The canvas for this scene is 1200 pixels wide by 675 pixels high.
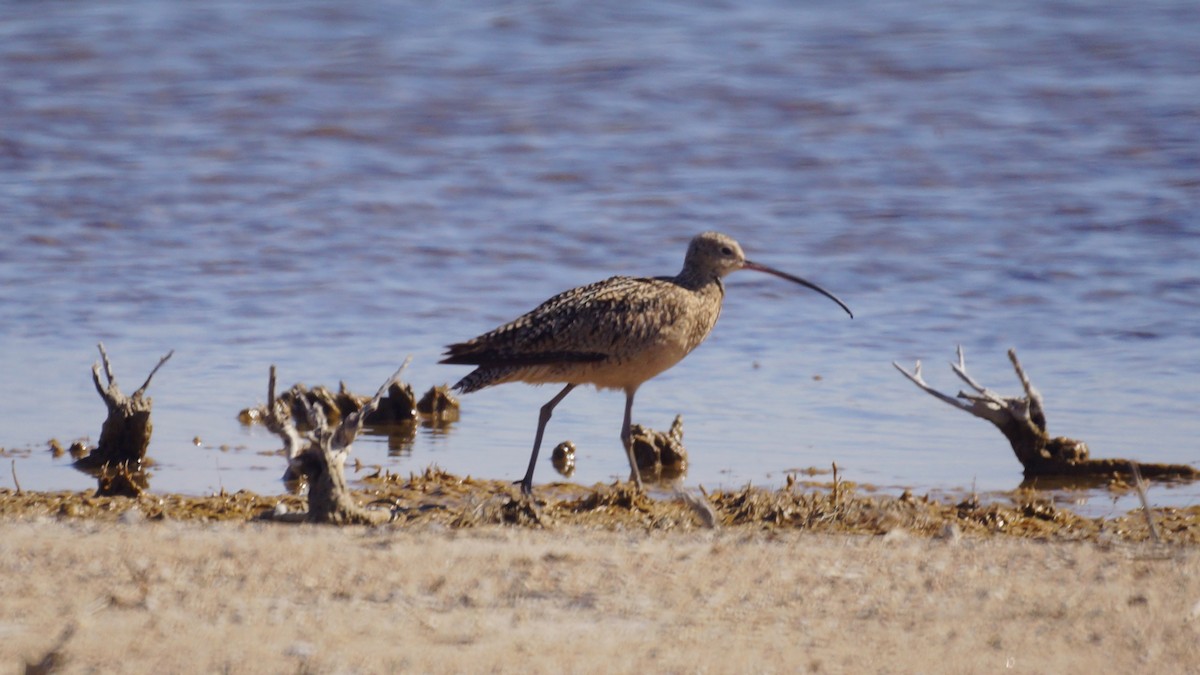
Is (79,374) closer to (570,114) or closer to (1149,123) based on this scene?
(570,114)

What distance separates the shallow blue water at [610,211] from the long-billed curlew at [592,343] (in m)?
0.44

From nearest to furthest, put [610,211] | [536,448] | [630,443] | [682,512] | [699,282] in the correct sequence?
1. [682,512]
2. [536,448]
3. [630,443]
4. [699,282]
5. [610,211]

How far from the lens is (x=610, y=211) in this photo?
13.7 metres

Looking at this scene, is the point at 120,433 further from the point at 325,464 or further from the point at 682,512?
the point at 682,512

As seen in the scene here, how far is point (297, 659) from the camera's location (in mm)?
4527

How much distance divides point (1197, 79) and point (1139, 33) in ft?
5.41

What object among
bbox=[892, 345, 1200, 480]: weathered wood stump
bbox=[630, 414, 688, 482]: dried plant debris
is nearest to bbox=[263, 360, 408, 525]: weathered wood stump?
bbox=[630, 414, 688, 482]: dried plant debris

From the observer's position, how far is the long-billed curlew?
8.02m

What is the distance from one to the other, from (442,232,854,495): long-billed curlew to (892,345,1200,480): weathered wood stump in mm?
1092

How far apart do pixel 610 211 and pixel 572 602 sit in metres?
8.69

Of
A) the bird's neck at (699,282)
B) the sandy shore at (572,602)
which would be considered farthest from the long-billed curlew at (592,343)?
the sandy shore at (572,602)

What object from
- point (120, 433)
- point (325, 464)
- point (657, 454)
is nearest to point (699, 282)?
point (657, 454)

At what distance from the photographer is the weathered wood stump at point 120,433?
7.76 m

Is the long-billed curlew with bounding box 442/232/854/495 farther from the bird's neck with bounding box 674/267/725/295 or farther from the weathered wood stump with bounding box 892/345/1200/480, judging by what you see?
the weathered wood stump with bounding box 892/345/1200/480
